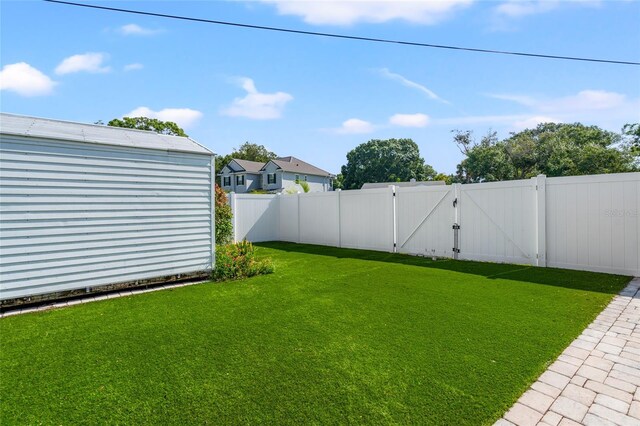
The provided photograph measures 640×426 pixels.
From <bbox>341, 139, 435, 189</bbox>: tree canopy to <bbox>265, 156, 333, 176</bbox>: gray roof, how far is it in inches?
398

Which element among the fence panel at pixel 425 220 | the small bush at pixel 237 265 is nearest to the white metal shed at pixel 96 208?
the small bush at pixel 237 265

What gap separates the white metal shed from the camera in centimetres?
442

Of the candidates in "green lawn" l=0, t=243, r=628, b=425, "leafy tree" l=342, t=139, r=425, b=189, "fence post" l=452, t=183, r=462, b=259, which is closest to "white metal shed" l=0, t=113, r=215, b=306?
"green lawn" l=0, t=243, r=628, b=425

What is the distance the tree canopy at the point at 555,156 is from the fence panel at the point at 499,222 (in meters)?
22.6

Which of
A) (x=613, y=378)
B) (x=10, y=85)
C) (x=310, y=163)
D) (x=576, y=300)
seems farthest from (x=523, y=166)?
(x=10, y=85)

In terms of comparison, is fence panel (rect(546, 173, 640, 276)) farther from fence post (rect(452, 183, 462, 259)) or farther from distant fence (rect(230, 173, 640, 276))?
fence post (rect(452, 183, 462, 259))

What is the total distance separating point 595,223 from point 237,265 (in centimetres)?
683

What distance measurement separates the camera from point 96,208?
502cm

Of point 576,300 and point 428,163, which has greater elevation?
point 428,163

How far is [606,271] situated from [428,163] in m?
40.6

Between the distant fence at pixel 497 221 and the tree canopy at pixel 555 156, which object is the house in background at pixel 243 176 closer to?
the tree canopy at pixel 555 156

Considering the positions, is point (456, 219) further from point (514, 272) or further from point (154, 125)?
point (154, 125)

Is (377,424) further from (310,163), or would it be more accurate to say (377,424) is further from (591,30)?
(310,163)

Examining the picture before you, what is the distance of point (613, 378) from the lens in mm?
2580
